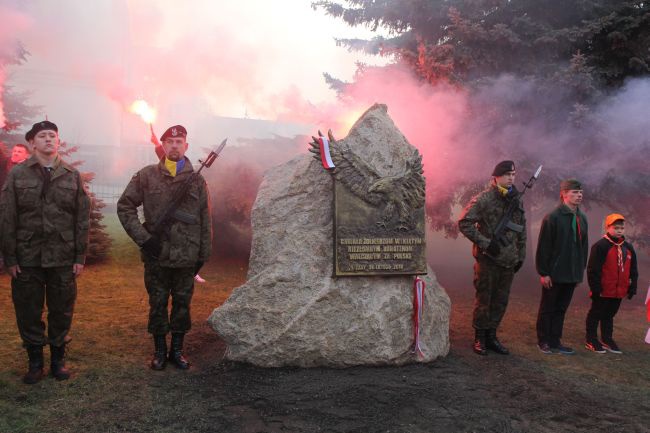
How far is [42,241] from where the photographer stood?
144 inches

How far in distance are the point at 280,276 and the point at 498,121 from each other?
5649mm

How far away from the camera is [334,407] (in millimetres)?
3459

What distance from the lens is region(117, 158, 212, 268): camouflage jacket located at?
403cm

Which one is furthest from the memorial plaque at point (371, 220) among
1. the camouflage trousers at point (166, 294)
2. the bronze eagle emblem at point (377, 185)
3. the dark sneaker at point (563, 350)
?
the dark sneaker at point (563, 350)

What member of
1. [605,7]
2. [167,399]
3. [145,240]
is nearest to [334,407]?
[167,399]

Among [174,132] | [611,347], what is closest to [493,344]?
[611,347]

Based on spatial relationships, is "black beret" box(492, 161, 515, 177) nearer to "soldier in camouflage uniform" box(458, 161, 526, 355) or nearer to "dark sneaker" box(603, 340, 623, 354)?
"soldier in camouflage uniform" box(458, 161, 526, 355)

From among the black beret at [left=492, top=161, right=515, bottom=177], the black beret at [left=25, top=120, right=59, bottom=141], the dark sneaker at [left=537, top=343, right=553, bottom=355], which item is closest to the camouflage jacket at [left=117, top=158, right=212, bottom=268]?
the black beret at [left=25, top=120, right=59, bottom=141]

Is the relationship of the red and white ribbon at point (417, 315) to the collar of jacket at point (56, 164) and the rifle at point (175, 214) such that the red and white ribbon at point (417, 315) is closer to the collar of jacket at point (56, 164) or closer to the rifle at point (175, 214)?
the rifle at point (175, 214)

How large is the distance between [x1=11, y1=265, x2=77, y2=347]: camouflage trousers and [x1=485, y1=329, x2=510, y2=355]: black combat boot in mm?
4161

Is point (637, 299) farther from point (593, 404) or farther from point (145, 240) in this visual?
point (145, 240)

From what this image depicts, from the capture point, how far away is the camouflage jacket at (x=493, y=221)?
15.8 feet

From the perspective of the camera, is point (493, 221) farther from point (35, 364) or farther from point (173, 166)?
point (35, 364)

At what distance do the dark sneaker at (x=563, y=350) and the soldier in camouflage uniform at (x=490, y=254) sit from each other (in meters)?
0.63
